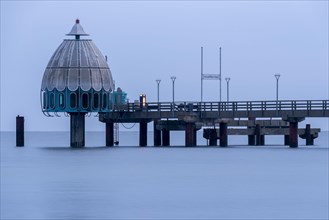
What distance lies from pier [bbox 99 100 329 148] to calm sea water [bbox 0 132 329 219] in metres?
1.79

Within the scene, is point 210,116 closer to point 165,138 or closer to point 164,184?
point 165,138

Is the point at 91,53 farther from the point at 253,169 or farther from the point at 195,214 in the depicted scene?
the point at 195,214

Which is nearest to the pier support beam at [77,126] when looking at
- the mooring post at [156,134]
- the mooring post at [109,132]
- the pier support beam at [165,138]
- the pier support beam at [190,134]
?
the mooring post at [109,132]

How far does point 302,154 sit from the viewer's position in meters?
89.2

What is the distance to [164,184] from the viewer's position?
65.1 meters

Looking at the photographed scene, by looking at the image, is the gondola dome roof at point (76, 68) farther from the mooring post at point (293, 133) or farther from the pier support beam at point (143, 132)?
the mooring post at point (293, 133)

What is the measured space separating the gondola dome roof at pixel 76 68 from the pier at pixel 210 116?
9.63 ft

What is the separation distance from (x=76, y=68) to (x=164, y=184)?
2767 cm

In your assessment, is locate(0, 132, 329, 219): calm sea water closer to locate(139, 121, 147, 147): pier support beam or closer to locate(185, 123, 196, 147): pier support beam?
locate(185, 123, 196, 147): pier support beam

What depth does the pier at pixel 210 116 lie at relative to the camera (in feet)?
292

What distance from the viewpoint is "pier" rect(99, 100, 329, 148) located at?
292 ft

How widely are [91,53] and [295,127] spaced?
1422cm

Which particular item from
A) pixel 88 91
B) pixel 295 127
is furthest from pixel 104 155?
pixel 295 127

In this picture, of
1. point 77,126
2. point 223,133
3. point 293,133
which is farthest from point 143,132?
point 293,133
